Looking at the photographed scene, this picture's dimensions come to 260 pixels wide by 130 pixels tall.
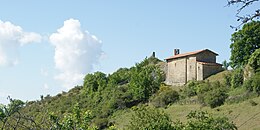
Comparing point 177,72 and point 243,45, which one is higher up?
point 243,45

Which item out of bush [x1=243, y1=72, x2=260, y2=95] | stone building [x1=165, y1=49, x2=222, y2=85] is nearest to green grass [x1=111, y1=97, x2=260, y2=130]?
bush [x1=243, y1=72, x2=260, y2=95]

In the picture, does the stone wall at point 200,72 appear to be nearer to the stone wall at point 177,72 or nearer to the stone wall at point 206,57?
the stone wall at point 206,57

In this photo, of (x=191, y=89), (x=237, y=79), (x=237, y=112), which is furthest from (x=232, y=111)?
(x=191, y=89)

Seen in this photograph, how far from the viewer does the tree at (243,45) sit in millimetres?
Answer: 63625

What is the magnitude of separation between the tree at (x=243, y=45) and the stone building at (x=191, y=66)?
1110 cm

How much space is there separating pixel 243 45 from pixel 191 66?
1629 cm

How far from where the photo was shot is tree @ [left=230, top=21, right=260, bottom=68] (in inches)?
2505

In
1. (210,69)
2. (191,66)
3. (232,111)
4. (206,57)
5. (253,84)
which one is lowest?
(232,111)

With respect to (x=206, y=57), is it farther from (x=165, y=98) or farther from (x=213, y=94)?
(x=213, y=94)

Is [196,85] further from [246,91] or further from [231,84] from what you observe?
[246,91]

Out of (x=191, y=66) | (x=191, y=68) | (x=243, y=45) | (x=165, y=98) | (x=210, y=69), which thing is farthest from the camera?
(x=191, y=66)

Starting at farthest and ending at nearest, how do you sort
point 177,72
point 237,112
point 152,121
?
point 177,72, point 237,112, point 152,121

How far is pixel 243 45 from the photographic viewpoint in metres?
64.2

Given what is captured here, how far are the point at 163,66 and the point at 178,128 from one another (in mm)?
60377
